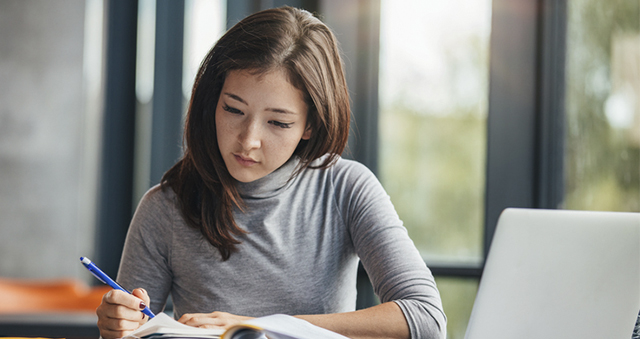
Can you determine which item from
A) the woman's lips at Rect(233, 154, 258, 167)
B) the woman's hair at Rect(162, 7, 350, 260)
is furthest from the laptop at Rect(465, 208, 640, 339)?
the woman's lips at Rect(233, 154, 258, 167)

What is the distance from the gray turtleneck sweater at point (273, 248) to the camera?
3.26 ft

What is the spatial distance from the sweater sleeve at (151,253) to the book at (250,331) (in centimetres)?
36

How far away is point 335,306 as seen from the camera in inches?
41.1

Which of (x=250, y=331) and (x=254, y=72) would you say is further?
(x=254, y=72)

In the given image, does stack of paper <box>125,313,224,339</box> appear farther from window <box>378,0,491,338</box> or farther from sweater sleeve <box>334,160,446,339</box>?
window <box>378,0,491,338</box>

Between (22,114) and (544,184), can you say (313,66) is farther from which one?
(22,114)

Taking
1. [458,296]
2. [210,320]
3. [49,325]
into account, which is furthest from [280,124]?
[49,325]

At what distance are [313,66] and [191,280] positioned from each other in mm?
492

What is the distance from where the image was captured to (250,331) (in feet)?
1.75

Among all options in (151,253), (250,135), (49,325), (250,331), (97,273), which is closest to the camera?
(250,331)

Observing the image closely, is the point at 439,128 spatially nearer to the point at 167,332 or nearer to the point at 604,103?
the point at 604,103

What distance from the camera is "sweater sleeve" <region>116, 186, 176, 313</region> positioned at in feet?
3.27

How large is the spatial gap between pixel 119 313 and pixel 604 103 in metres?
1.79

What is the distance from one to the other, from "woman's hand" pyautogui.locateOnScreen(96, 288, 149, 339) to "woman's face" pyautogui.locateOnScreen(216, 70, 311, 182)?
0.31 metres
